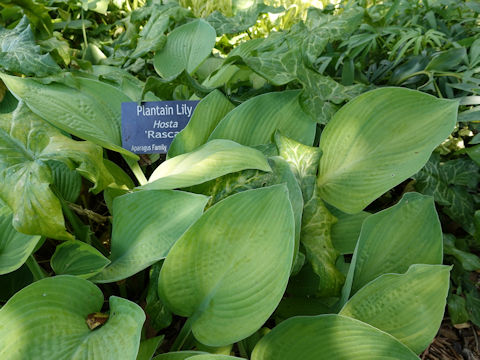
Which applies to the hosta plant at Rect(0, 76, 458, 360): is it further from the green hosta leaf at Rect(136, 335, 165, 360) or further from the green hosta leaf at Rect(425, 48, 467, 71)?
the green hosta leaf at Rect(425, 48, 467, 71)

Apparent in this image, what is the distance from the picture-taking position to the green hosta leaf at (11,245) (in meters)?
0.58

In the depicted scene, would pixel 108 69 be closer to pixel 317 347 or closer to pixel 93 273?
pixel 93 273

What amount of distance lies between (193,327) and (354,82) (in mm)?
672

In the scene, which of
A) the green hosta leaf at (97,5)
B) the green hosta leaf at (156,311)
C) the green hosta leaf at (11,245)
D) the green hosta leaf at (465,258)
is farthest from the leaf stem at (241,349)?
the green hosta leaf at (97,5)

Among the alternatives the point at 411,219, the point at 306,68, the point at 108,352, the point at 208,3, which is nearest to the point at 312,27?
the point at 306,68

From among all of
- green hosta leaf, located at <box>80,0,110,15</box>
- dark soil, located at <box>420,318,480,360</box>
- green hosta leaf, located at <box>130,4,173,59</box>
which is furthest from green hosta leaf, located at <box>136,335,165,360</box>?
green hosta leaf, located at <box>80,0,110,15</box>

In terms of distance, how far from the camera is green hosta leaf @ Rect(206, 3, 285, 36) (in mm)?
1069

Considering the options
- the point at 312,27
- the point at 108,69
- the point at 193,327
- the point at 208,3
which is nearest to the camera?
the point at 193,327

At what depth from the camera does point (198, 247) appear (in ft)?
1.76

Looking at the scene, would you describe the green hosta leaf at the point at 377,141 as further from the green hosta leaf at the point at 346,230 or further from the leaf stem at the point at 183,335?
the leaf stem at the point at 183,335

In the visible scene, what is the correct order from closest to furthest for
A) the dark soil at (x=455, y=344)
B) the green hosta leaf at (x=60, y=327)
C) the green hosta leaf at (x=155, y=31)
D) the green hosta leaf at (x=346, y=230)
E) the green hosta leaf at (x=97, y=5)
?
the green hosta leaf at (x=60, y=327) < the green hosta leaf at (x=346, y=230) < the dark soil at (x=455, y=344) < the green hosta leaf at (x=155, y=31) < the green hosta leaf at (x=97, y=5)

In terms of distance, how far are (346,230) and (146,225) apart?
1.20 ft

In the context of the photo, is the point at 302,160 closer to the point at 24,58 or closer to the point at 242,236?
the point at 242,236

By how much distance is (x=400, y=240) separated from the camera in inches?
25.1
